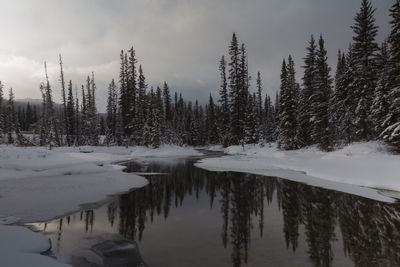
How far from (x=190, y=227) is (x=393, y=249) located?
583 cm

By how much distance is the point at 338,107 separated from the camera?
3466cm

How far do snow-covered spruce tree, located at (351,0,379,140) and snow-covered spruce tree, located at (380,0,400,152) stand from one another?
428cm

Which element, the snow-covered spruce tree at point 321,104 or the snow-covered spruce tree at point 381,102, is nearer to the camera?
the snow-covered spruce tree at point 381,102

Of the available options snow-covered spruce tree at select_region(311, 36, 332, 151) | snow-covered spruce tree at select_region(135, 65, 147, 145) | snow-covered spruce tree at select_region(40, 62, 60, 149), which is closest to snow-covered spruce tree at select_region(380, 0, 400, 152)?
snow-covered spruce tree at select_region(311, 36, 332, 151)

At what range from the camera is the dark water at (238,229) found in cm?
635

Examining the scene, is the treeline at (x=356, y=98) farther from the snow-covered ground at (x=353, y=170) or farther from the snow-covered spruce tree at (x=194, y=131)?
the snow-covered spruce tree at (x=194, y=131)

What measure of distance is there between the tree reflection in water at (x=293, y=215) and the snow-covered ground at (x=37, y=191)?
6.65 feet

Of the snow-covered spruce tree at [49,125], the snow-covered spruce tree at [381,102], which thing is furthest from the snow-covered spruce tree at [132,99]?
the snow-covered spruce tree at [381,102]

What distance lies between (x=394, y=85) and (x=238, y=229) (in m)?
21.2

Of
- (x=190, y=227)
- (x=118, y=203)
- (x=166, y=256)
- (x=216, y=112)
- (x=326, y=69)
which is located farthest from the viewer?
(x=216, y=112)

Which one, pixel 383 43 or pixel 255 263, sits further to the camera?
pixel 383 43

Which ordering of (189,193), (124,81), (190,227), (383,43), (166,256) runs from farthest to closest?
(124,81), (383,43), (189,193), (190,227), (166,256)

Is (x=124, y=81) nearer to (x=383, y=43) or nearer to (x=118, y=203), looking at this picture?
(x=118, y=203)

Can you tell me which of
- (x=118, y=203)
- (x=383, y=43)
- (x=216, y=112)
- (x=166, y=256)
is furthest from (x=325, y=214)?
(x=216, y=112)
